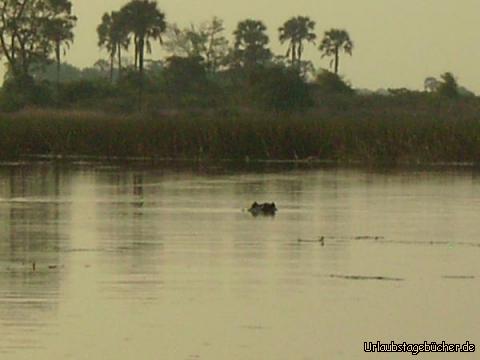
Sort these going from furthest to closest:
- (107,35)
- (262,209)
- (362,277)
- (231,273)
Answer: (107,35)
(262,209)
(231,273)
(362,277)

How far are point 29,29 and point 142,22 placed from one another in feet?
20.5

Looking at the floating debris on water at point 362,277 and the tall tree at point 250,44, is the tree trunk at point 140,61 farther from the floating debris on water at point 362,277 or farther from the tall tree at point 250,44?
the floating debris on water at point 362,277

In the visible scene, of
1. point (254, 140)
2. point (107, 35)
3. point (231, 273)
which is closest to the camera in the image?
point (231, 273)

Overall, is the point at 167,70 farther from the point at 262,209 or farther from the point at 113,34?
the point at 262,209

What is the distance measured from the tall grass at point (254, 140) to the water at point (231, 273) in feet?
48.8

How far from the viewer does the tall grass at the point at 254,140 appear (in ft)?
151

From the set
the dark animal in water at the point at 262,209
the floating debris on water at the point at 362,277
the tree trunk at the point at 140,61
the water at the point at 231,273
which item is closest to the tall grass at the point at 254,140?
the water at the point at 231,273

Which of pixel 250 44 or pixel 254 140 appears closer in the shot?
pixel 254 140

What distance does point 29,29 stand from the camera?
304 feet

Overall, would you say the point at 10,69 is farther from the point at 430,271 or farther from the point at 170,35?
the point at 430,271

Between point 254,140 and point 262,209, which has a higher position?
point 254,140

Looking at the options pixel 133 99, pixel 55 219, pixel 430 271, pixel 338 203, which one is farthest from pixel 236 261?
pixel 133 99

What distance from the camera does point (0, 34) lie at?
9094cm

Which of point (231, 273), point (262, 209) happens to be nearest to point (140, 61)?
point (262, 209)
